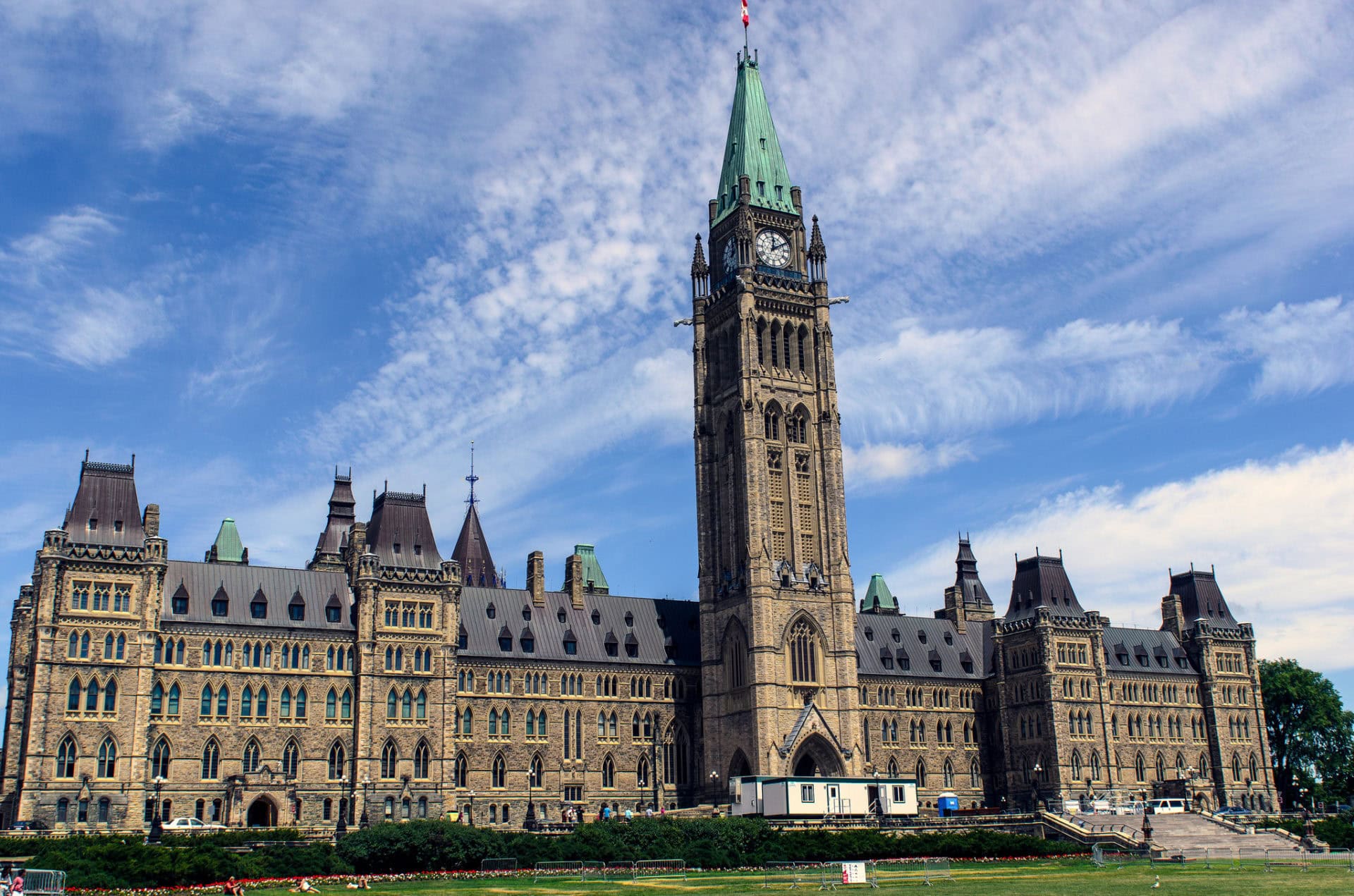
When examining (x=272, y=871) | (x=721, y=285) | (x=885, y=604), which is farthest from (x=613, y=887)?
(x=885, y=604)

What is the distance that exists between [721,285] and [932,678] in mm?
40431

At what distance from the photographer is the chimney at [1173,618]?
433 ft

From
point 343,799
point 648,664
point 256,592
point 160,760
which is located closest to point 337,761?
point 343,799

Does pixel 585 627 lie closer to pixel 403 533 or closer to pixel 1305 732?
pixel 403 533

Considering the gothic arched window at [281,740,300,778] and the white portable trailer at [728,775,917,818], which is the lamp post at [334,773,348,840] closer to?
the gothic arched window at [281,740,300,778]

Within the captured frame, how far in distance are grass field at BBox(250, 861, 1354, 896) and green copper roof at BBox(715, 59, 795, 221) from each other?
69588 mm

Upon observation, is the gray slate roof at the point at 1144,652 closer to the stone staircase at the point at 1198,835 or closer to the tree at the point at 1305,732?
the tree at the point at 1305,732

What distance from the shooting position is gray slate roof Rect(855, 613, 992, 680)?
119000mm

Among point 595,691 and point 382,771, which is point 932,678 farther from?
point 382,771

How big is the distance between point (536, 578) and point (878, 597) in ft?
175

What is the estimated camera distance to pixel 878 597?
485 feet

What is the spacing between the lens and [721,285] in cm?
11419

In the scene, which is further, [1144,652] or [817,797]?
[1144,652]

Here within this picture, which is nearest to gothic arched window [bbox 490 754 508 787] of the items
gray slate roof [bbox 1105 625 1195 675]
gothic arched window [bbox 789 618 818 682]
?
gothic arched window [bbox 789 618 818 682]
